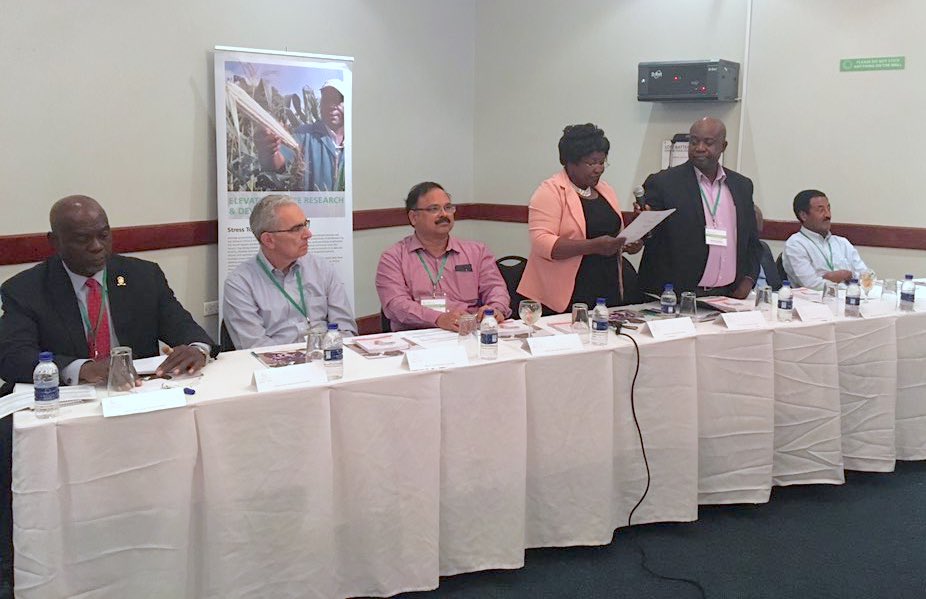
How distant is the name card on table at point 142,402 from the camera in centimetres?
213

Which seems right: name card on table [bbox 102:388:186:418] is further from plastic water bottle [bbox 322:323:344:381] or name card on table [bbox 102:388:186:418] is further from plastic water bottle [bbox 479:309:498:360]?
plastic water bottle [bbox 479:309:498:360]

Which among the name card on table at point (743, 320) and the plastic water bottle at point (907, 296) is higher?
the plastic water bottle at point (907, 296)

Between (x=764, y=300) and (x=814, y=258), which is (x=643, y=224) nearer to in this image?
(x=764, y=300)

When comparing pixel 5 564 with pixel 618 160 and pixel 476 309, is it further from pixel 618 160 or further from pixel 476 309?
pixel 618 160

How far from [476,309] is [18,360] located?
1.79m

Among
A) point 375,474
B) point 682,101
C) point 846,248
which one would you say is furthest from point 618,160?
point 375,474

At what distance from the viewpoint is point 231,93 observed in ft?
15.2

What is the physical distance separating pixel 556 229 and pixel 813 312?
1126 millimetres

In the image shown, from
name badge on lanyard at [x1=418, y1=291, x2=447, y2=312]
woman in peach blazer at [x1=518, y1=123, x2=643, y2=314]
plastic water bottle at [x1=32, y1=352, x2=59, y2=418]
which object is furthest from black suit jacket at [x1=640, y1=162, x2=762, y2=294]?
plastic water bottle at [x1=32, y1=352, x2=59, y2=418]

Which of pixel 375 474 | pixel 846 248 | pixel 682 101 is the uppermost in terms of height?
pixel 682 101

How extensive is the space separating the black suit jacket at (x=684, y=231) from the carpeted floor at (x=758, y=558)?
3.31 feet

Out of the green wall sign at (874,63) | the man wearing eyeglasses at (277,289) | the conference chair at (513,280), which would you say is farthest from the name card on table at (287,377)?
the green wall sign at (874,63)

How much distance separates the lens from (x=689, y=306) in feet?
10.9

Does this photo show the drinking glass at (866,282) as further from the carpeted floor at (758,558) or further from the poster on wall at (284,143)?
the poster on wall at (284,143)
